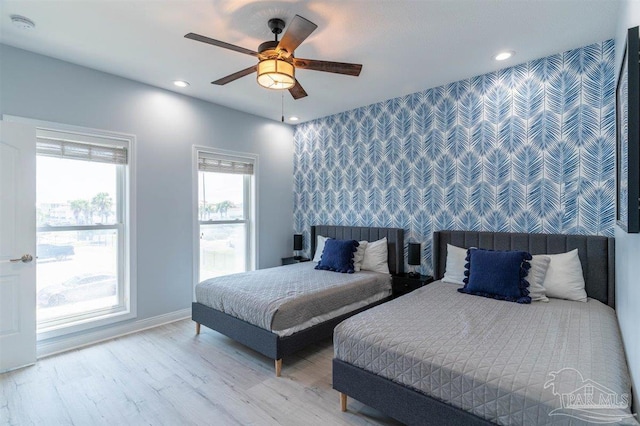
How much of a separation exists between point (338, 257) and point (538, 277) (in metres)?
2.10

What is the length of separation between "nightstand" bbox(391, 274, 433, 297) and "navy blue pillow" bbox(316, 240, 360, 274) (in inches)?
22.6

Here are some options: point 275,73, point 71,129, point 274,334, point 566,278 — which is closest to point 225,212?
point 71,129

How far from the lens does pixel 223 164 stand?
4.56 meters

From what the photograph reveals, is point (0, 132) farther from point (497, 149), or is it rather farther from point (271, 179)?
point (497, 149)

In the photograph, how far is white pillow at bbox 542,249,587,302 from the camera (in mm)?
2699

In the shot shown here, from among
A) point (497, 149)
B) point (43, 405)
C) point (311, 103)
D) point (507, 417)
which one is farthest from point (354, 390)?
point (311, 103)

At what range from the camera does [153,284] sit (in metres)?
3.81

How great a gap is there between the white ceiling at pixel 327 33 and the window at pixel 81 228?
89cm

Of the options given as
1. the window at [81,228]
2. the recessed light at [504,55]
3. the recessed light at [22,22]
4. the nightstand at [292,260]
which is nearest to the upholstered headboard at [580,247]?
the recessed light at [504,55]

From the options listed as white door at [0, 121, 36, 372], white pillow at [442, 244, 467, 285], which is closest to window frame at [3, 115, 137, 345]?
white door at [0, 121, 36, 372]

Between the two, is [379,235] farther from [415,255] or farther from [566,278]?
[566,278]

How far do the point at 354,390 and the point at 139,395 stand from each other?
1.66 meters

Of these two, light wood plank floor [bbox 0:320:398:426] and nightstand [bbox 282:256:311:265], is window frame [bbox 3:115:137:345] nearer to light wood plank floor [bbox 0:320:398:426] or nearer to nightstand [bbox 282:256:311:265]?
light wood plank floor [bbox 0:320:398:426]

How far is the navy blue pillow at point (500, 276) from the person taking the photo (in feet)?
8.85
